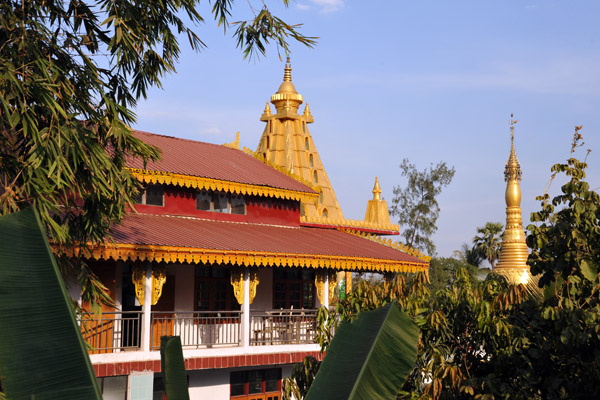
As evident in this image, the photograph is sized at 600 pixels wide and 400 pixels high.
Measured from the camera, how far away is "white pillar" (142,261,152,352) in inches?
648

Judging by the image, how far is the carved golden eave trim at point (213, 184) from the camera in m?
18.9

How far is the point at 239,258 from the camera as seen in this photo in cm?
1752

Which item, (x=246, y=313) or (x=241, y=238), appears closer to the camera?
(x=246, y=313)

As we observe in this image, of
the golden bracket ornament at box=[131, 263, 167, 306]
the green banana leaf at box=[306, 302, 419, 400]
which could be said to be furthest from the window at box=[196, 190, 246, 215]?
the green banana leaf at box=[306, 302, 419, 400]

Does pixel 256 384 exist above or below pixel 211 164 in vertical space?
below

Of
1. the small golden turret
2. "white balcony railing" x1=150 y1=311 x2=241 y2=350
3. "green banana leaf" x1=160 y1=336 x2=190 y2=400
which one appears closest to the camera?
"green banana leaf" x1=160 y1=336 x2=190 y2=400

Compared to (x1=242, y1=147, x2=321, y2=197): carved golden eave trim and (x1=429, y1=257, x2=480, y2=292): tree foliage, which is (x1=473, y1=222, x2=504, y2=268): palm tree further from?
(x1=242, y1=147, x2=321, y2=197): carved golden eave trim

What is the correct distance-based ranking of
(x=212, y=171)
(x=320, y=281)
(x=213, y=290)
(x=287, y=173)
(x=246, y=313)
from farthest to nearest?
1. (x=287, y=173)
2. (x=212, y=171)
3. (x=320, y=281)
4. (x=213, y=290)
5. (x=246, y=313)

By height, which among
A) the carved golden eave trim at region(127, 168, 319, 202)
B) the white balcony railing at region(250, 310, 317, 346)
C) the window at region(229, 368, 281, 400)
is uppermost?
the carved golden eave trim at region(127, 168, 319, 202)

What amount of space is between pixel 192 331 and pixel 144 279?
2.63m

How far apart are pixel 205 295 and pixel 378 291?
1031 centimetres

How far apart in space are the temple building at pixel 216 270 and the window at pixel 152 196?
38 mm

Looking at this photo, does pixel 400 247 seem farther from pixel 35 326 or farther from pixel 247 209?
pixel 35 326

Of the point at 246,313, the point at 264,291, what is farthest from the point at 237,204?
the point at 246,313
